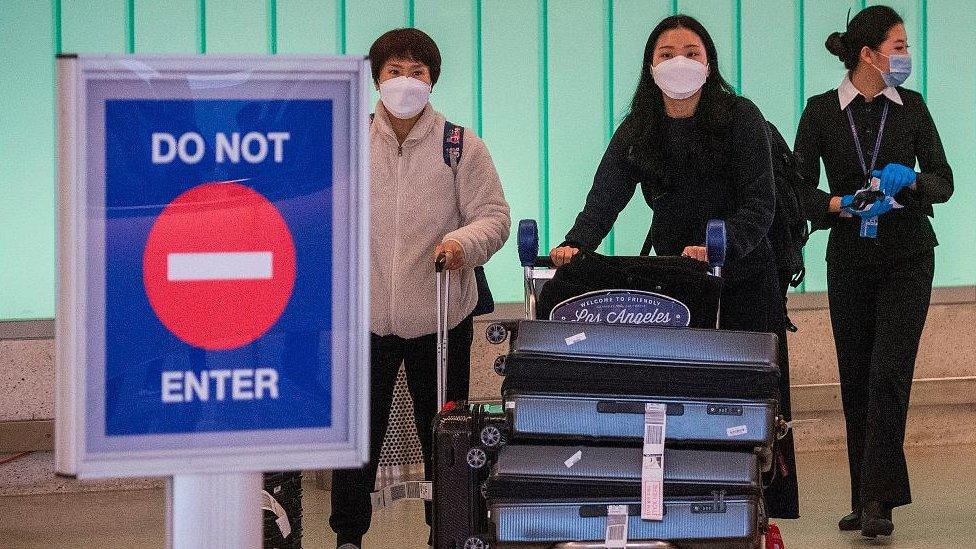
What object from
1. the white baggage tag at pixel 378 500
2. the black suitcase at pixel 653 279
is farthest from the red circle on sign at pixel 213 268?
the white baggage tag at pixel 378 500

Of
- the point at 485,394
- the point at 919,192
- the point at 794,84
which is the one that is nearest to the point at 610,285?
the point at 919,192

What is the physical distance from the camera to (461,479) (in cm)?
333

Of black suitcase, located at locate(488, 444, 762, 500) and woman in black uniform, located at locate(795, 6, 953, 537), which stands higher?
woman in black uniform, located at locate(795, 6, 953, 537)

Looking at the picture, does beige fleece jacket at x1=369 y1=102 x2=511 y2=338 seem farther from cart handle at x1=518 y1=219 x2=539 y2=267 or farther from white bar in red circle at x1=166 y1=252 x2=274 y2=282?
white bar in red circle at x1=166 y1=252 x2=274 y2=282

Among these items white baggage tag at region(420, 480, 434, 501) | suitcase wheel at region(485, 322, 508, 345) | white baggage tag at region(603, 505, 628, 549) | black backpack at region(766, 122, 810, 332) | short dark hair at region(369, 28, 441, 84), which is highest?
short dark hair at region(369, 28, 441, 84)

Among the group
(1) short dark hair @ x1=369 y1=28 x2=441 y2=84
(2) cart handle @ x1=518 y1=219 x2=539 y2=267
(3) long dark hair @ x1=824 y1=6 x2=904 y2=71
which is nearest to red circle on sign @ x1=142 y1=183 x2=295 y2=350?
(2) cart handle @ x1=518 y1=219 x2=539 y2=267

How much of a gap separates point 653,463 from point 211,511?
1763mm

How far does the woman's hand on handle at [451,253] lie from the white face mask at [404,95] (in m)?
0.45

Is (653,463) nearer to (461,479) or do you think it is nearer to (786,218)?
(461,479)

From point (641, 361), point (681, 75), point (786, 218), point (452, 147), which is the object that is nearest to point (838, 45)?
point (786, 218)

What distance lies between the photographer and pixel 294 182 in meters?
1.53

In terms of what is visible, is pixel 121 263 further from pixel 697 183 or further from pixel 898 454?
pixel 898 454

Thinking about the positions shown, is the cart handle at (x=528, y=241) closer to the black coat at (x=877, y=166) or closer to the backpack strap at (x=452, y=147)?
the backpack strap at (x=452, y=147)

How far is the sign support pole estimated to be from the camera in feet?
4.85
